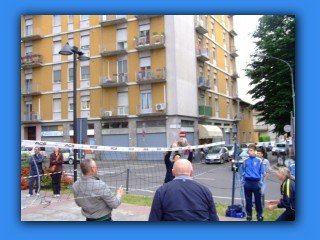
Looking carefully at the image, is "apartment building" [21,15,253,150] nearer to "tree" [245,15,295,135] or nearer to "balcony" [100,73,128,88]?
"balcony" [100,73,128,88]

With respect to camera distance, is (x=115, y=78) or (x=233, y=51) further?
(x=115, y=78)

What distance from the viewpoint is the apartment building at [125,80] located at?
23.5 meters

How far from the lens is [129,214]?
6012mm

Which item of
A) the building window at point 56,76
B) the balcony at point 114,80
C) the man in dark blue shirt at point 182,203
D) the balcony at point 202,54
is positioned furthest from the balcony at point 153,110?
the man in dark blue shirt at point 182,203

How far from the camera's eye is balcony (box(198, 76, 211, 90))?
2652cm

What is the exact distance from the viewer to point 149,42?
2378 cm

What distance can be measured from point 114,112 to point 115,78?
3.21 m

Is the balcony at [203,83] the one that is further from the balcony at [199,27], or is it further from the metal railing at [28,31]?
the metal railing at [28,31]

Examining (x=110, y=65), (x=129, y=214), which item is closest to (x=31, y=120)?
(x=110, y=65)

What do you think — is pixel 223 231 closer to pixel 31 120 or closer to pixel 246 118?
pixel 31 120

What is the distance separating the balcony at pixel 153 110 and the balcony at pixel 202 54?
591cm

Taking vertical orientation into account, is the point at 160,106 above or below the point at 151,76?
below

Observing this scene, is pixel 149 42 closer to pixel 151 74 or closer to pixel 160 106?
pixel 151 74

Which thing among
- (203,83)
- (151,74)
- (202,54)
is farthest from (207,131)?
(151,74)
